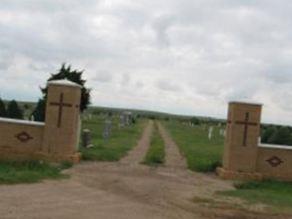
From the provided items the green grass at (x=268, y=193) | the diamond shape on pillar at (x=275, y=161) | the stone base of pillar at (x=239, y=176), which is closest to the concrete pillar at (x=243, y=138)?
the stone base of pillar at (x=239, y=176)

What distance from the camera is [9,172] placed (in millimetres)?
16719

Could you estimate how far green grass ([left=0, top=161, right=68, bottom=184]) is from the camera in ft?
51.1

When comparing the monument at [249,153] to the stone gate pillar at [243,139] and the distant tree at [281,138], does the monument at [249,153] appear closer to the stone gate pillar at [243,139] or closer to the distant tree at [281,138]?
the stone gate pillar at [243,139]

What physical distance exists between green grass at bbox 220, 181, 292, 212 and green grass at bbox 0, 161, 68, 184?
14.2ft

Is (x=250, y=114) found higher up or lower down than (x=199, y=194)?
higher up

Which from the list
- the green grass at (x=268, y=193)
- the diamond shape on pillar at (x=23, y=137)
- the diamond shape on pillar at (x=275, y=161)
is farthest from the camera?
the diamond shape on pillar at (x=275, y=161)

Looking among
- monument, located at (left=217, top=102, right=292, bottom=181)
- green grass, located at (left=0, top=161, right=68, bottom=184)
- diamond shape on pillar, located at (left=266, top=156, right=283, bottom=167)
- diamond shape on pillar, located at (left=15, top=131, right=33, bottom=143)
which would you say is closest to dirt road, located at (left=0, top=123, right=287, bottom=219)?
green grass, located at (left=0, top=161, right=68, bottom=184)

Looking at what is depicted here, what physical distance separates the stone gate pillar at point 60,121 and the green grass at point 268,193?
502cm

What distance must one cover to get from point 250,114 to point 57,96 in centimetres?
573

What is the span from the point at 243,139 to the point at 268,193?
129 inches

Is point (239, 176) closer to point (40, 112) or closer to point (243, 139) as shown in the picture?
point (243, 139)

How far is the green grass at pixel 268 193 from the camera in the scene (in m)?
15.5

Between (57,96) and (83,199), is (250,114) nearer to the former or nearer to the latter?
(57,96)

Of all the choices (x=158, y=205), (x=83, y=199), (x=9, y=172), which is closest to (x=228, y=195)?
(x=158, y=205)
